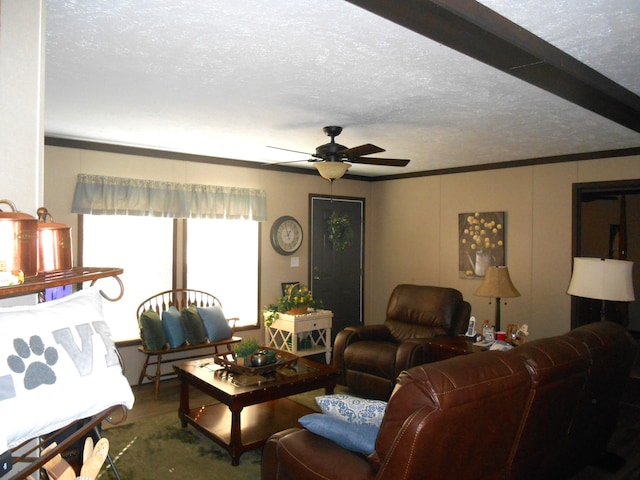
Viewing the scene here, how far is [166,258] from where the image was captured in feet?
17.2

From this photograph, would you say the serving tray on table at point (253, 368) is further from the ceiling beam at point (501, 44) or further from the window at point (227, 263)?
the ceiling beam at point (501, 44)

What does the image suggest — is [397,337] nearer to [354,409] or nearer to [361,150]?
[361,150]

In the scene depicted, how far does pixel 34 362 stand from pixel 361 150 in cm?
295

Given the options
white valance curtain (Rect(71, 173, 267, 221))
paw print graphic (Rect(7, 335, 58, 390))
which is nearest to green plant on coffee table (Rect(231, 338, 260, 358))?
white valance curtain (Rect(71, 173, 267, 221))

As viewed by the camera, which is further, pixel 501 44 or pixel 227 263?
pixel 227 263

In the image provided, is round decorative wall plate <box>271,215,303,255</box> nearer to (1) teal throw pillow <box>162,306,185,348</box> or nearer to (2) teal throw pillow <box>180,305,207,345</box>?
(2) teal throw pillow <box>180,305,207,345</box>

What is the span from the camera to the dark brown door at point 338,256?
21.5 feet

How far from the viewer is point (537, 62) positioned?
2344 millimetres

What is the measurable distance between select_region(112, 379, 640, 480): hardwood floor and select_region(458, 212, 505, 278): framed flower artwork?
1911 mm

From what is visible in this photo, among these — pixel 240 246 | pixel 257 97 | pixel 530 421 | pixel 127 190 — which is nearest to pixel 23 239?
pixel 530 421

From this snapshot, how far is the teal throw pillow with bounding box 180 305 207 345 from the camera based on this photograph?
4855mm

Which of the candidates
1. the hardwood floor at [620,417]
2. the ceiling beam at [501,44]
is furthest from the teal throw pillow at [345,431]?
the hardwood floor at [620,417]

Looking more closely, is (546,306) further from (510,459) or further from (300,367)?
(510,459)

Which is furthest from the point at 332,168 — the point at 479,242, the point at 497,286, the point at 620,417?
the point at 620,417
